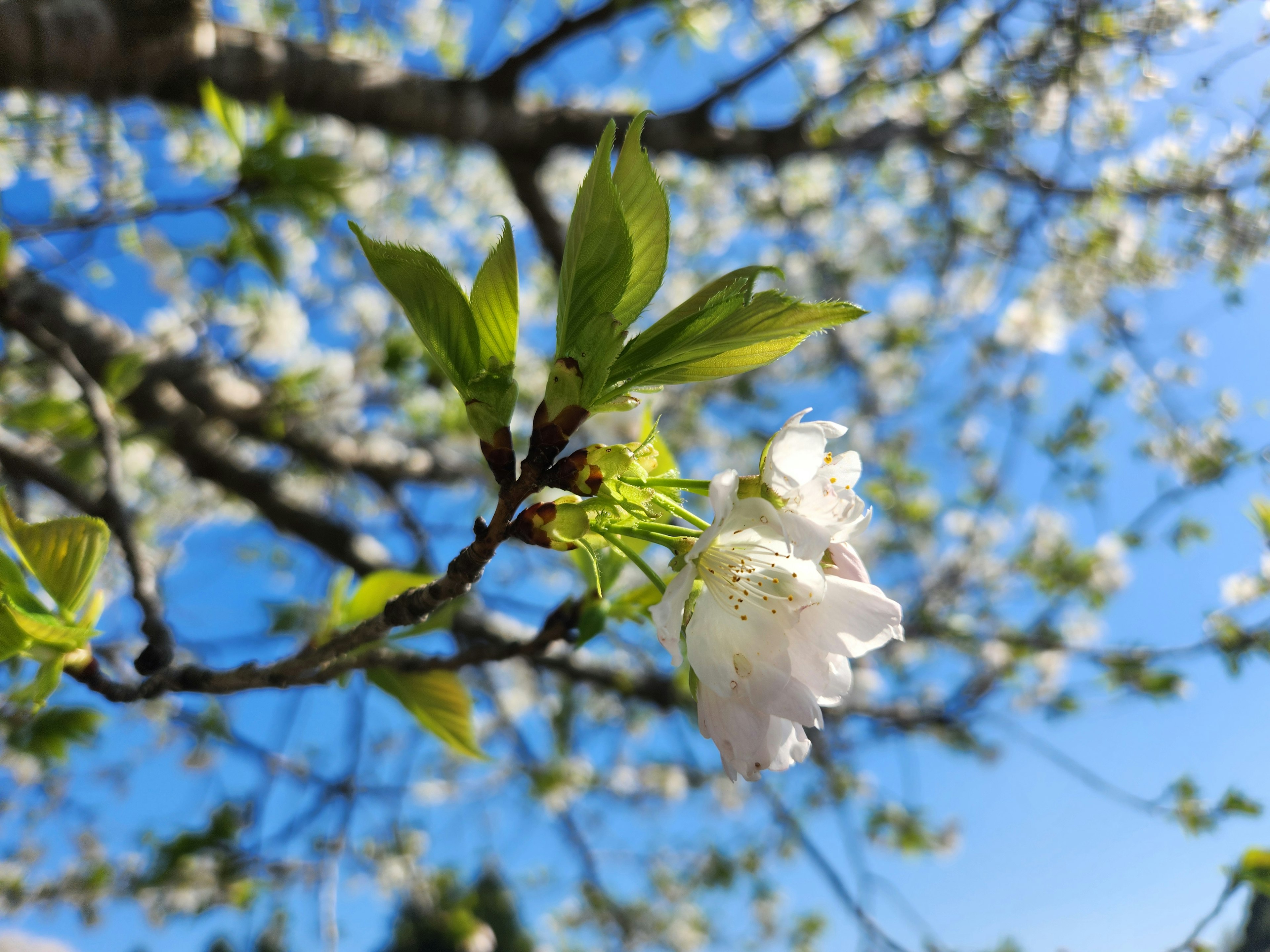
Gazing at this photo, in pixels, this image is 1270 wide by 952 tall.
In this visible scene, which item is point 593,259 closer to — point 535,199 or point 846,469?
point 846,469

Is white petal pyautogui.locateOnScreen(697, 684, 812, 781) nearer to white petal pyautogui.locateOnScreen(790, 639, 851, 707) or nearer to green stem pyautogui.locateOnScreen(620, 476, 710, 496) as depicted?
white petal pyautogui.locateOnScreen(790, 639, 851, 707)

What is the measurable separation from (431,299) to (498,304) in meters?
0.05

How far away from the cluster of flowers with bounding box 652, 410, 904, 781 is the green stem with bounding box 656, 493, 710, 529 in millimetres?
18

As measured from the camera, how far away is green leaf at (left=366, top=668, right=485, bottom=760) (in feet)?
2.58

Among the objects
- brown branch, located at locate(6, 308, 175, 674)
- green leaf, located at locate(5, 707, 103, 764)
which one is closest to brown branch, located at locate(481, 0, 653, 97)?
brown branch, located at locate(6, 308, 175, 674)

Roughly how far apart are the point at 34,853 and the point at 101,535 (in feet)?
13.8

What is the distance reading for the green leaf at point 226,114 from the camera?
47.0 inches

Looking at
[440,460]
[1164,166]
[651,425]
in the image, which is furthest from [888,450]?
[651,425]

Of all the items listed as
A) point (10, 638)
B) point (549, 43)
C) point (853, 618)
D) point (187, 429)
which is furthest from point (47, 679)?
point (549, 43)

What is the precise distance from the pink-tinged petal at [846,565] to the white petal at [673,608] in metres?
0.13

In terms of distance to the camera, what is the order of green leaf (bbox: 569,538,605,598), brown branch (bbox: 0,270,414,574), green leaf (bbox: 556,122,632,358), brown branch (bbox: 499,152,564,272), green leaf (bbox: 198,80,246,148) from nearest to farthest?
green leaf (bbox: 556,122,632,358) → green leaf (bbox: 569,538,605,598) → green leaf (bbox: 198,80,246,148) → brown branch (bbox: 0,270,414,574) → brown branch (bbox: 499,152,564,272)

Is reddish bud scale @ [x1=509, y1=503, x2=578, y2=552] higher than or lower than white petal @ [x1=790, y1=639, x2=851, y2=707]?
higher

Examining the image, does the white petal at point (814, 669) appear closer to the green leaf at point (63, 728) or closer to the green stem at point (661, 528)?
the green stem at point (661, 528)

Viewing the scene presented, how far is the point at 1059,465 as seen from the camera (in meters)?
2.88
